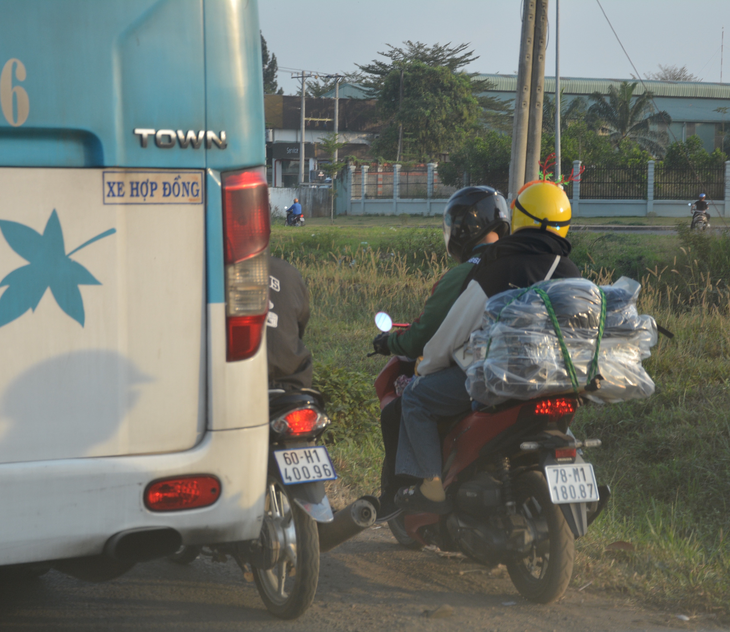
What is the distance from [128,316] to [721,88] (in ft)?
205

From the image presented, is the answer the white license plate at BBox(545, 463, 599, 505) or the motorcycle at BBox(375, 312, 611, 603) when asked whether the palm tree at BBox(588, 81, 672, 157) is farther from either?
the white license plate at BBox(545, 463, 599, 505)

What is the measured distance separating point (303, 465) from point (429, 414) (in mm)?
627

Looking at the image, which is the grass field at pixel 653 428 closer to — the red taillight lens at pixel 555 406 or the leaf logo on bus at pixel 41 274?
the red taillight lens at pixel 555 406

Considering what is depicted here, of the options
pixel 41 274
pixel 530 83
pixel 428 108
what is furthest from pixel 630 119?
pixel 41 274

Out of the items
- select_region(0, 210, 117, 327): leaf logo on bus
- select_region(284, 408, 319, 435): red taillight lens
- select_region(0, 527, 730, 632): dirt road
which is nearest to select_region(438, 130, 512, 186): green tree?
select_region(0, 527, 730, 632): dirt road

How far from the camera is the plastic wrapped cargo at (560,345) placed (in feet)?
9.66

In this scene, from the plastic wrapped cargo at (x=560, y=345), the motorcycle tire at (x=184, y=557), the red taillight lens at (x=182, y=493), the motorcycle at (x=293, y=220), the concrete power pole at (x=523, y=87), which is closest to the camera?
the red taillight lens at (x=182, y=493)

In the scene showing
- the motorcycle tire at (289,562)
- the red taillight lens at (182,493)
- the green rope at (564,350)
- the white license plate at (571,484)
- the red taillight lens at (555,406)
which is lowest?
the motorcycle tire at (289,562)

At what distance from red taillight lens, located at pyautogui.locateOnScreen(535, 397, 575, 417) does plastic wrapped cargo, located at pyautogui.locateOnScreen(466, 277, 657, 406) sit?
2.4 inches

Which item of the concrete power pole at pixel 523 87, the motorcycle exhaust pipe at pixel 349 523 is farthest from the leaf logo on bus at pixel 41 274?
the concrete power pole at pixel 523 87

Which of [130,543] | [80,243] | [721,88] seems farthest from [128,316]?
[721,88]

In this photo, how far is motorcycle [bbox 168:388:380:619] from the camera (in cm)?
304

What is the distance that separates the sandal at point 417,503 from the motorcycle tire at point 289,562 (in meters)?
0.56

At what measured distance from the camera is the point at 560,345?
9.68 ft
